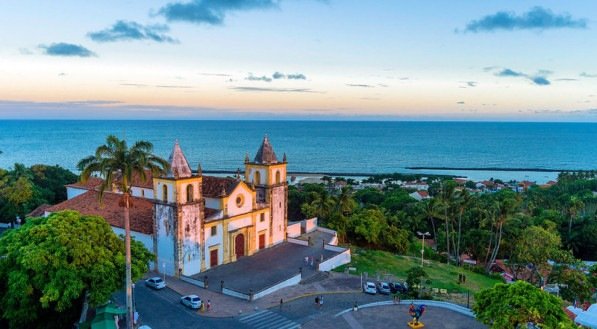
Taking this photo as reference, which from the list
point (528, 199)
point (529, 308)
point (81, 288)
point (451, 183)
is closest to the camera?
point (529, 308)

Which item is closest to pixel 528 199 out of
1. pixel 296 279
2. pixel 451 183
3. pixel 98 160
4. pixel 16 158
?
pixel 451 183

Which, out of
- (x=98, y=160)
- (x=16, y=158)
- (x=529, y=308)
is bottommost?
(x=16, y=158)

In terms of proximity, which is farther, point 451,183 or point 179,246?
point 451,183

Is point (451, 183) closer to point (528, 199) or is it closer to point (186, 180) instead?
point (186, 180)

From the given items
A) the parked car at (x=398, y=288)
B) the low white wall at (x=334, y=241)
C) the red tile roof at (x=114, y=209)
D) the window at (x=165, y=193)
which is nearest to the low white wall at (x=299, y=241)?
the low white wall at (x=334, y=241)

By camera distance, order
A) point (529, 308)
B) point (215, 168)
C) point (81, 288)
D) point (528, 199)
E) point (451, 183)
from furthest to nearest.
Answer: point (215, 168) < point (528, 199) < point (451, 183) < point (81, 288) < point (529, 308)

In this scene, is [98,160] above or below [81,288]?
above

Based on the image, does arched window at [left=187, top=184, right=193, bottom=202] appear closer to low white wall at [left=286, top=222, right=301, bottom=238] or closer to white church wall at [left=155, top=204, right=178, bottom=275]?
white church wall at [left=155, top=204, right=178, bottom=275]
